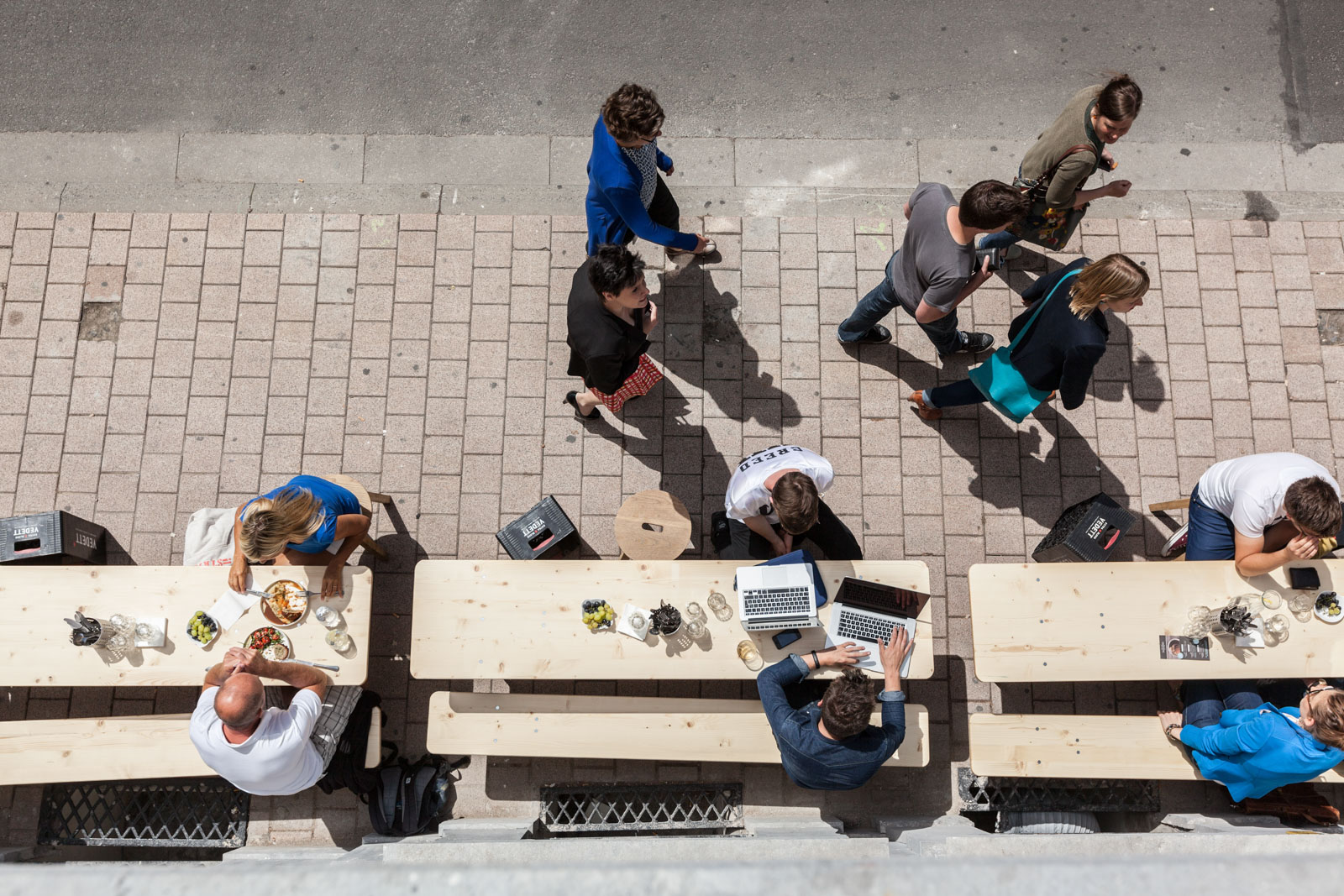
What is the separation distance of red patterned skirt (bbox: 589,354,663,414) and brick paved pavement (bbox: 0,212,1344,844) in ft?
1.29

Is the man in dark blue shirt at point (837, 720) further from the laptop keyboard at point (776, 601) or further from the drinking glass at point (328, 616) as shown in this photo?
the drinking glass at point (328, 616)

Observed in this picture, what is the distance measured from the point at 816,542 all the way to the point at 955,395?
1.36 m

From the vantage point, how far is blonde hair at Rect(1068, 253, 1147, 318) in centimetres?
419

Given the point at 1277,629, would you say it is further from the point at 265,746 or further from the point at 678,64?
the point at 678,64

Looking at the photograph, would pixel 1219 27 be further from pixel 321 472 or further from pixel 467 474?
pixel 321 472

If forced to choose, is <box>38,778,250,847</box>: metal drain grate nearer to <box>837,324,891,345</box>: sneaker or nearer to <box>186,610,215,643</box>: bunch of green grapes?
<box>186,610,215,643</box>: bunch of green grapes

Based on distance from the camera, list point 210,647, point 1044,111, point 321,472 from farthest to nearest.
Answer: point 1044,111 → point 321,472 → point 210,647

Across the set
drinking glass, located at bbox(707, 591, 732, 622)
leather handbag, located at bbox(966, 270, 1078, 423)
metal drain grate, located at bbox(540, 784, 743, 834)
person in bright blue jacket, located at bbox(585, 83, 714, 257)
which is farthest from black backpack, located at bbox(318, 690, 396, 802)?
leather handbag, located at bbox(966, 270, 1078, 423)

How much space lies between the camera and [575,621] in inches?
173

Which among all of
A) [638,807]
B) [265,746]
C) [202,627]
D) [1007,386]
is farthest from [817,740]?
[202,627]

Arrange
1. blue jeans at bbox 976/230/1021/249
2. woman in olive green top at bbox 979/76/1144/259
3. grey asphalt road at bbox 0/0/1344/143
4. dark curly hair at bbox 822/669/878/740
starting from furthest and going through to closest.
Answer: grey asphalt road at bbox 0/0/1344/143, blue jeans at bbox 976/230/1021/249, woman in olive green top at bbox 979/76/1144/259, dark curly hair at bbox 822/669/878/740

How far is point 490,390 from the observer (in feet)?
18.8

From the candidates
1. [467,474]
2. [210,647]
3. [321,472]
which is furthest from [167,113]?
[210,647]

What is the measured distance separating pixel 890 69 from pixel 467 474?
4505mm
